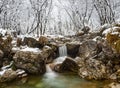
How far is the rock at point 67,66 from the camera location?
16222 mm

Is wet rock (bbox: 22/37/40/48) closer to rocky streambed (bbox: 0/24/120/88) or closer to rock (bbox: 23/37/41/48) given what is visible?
rock (bbox: 23/37/41/48)

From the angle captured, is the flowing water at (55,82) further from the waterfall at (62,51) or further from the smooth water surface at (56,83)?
the waterfall at (62,51)

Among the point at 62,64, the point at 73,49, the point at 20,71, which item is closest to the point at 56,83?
the point at 62,64

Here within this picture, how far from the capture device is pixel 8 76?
14.2m

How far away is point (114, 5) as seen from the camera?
91.7 ft

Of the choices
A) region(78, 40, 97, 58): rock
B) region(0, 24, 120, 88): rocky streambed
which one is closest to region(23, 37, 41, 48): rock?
region(0, 24, 120, 88): rocky streambed

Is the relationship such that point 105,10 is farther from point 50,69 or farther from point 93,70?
point 93,70

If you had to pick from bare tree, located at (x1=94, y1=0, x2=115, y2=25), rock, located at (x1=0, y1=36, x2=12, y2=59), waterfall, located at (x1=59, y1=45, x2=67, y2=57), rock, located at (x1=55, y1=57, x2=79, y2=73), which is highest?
bare tree, located at (x1=94, y1=0, x2=115, y2=25)

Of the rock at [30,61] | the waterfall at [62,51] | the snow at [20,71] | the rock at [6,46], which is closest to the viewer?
the snow at [20,71]

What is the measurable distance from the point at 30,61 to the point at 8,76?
7.19 feet

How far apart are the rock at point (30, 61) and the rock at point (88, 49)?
4.30 m

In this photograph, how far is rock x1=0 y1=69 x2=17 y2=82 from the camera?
13898mm

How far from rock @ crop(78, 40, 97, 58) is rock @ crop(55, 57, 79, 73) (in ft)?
6.25

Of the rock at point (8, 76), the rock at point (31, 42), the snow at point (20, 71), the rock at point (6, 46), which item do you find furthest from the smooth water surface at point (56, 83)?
the rock at point (31, 42)
